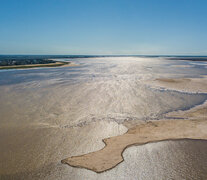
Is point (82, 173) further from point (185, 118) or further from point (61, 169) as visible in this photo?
point (185, 118)

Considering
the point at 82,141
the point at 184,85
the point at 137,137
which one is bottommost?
the point at 82,141

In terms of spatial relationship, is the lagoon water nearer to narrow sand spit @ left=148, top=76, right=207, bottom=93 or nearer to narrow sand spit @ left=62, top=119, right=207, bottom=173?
narrow sand spit @ left=62, top=119, right=207, bottom=173

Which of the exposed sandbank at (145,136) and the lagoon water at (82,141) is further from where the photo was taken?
the exposed sandbank at (145,136)

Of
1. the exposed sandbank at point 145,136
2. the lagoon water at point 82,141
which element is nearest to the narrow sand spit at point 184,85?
the lagoon water at point 82,141

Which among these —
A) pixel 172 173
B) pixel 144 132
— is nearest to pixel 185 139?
pixel 144 132

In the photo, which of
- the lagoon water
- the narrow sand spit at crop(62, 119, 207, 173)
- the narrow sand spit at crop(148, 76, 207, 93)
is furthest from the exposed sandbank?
the narrow sand spit at crop(148, 76, 207, 93)

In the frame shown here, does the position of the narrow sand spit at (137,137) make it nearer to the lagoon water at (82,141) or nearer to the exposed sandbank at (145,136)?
the exposed sandbank at (145,136)

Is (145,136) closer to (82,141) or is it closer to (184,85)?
(82,141)

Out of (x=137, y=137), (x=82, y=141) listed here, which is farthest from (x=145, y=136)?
(x=82, y=141)
